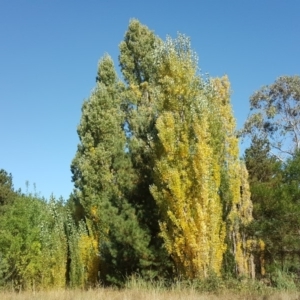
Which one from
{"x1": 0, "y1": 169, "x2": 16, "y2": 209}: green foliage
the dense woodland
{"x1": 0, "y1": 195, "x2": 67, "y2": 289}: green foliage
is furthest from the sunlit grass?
{"x1": 0, "y1": 169, "x2": 16, "y2": 209}: green foliage

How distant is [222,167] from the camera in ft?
70.2

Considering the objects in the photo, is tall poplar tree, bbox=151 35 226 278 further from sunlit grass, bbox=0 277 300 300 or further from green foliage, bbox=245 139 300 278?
green foliage, bbox=245 139 300 278

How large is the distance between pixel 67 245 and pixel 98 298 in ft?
47.7

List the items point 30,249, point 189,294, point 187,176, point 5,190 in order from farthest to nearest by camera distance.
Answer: point 5,190 < point 30,249 < point 187,176 < point 189,294

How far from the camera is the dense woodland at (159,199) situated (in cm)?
1808

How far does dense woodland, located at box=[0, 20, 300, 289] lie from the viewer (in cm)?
1808

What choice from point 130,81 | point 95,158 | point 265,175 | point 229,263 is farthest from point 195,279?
point 130,81

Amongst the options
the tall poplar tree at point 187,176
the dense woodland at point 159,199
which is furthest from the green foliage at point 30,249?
the tall poplar tree at point 187,176

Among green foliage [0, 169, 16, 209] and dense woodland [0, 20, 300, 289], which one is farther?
green foliage [0, 169, 16, 209]

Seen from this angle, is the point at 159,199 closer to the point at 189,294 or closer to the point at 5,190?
the point at 189,294

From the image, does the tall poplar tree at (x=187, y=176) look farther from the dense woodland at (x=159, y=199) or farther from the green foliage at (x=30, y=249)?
the green foliage at (x=30, y=249)

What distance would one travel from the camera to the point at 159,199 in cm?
1845

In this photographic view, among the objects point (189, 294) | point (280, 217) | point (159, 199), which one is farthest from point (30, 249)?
point (189, 294)

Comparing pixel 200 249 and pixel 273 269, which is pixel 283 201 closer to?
pixel 273 269
